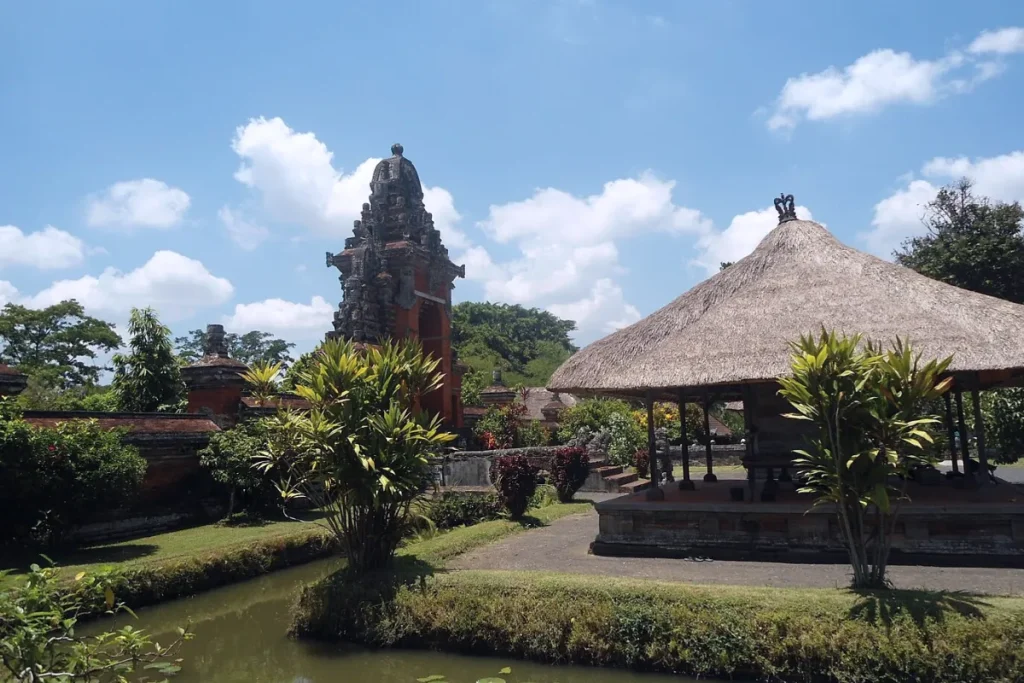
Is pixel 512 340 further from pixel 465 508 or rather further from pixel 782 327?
pixel 782 327

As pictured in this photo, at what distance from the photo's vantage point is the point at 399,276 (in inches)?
798

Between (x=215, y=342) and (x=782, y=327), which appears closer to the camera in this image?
(x=782, y=327)

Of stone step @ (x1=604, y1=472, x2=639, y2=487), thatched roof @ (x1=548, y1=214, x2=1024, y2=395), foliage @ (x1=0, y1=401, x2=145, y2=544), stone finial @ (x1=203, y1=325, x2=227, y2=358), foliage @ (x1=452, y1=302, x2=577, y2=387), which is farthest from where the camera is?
foliage @ (x1=452, y1=302, x2=577, y2=387)

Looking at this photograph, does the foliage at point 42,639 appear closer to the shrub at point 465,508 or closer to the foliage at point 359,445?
the foliage at point 359,445

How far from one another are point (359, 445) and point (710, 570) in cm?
446

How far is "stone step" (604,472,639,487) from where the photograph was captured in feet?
62.0

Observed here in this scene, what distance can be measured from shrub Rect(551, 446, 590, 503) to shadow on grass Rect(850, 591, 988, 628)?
1053cm

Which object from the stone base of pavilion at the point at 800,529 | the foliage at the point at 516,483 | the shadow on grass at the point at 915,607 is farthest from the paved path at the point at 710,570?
the foliage at the point at 516,483

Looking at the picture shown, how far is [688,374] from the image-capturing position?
31.3ft

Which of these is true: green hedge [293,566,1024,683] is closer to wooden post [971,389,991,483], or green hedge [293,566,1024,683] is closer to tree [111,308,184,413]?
wooden post [971,389,991,483]

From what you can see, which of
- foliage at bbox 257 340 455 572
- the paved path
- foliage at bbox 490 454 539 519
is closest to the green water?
foliage at bbox 257 340 455 572

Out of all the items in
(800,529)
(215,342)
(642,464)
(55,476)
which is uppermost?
(215,342)

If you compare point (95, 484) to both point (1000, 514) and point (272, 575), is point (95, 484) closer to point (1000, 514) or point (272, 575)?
point (272, 575)

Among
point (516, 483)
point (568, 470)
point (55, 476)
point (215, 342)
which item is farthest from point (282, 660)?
point (215, 342)
